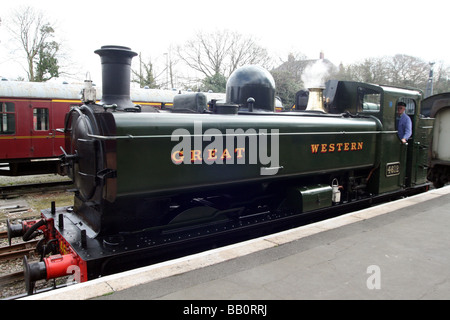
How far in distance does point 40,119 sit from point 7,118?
922 mm

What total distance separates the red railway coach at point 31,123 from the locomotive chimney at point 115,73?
676 cm

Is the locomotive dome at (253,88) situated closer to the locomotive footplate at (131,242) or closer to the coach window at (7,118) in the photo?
the locomotive footplate at (131,242)

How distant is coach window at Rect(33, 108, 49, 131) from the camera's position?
11.4m

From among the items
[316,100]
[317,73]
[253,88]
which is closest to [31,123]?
[253,88]

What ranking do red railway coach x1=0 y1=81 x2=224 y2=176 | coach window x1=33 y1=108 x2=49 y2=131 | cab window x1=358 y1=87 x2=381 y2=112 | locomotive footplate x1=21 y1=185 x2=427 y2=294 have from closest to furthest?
locomotive footplate x1=21 y1=185 x2=427 y2=294
cab window x1=358 y1=87 x2=381 y2=112
red railway coach x1=0 y1=81 x2=224 y2=176
coach window x1=33 y1=108 x2=49 y2=131

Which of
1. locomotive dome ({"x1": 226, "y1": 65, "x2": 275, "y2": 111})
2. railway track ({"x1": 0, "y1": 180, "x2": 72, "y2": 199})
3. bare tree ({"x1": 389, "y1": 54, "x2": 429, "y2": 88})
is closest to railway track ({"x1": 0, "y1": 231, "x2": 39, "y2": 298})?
locomotive dome ({"x1": 226, "y1": 65, "x2": 275, "y2": 111})

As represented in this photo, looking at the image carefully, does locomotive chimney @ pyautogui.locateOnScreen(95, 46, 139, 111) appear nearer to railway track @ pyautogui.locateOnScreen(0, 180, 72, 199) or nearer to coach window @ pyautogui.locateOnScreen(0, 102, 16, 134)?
railway track @ pyautogui.locateOnScreen(0, 180, 72, 199)

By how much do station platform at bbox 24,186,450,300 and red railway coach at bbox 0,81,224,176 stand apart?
27.1ft

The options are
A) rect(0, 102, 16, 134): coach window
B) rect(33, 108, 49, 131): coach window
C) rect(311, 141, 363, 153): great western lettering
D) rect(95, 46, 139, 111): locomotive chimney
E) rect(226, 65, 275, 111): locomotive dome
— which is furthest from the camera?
rect(33, 108, 49, 131): coach window

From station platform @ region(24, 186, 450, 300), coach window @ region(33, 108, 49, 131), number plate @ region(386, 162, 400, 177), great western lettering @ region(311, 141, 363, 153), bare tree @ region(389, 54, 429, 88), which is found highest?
bare tree @ region(389, 54, 429, 88)

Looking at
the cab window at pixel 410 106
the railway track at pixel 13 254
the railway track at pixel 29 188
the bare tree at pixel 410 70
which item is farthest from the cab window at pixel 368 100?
the bare tree at pixel 410 70

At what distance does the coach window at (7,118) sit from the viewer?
35.7ft
